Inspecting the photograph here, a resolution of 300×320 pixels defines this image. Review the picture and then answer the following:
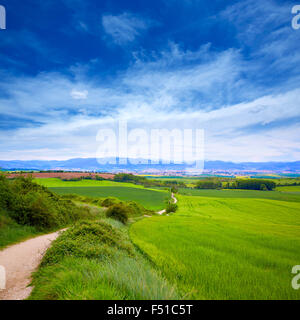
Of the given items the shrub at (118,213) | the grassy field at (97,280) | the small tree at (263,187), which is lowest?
Result: the small tree at (263,187)

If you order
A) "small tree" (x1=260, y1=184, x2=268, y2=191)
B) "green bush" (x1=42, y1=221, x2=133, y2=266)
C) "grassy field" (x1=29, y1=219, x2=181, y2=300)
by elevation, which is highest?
"grassy field" (x1=29, y1=219, x2=181, y2=300)

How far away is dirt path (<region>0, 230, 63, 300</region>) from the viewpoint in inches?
171

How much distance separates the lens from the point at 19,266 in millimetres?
5914

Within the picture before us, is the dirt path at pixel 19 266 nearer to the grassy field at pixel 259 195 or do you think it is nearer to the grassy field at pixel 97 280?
the grassy field at pixel 97 280

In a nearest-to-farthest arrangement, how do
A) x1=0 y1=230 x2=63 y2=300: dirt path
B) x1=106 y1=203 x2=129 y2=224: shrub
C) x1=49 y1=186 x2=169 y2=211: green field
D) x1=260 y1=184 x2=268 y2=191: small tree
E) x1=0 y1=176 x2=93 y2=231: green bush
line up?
x1=0 y1=230 x2=63 y2=300: dirt path
x1=0 y1=176 x2=93 y2=231: green bush
x1=106 y1=203 x2=129 y2=224: shrub
x1=49 y1=186 x2=169 y2=211: green field
x1=260 y1=184 x2=268 y2=191: small tree

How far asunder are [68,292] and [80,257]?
225 centimetres

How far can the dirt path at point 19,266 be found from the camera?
4348 mm

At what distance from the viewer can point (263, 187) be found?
70062 millimetres

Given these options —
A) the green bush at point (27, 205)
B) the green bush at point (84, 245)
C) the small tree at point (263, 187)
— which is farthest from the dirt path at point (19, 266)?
the small tree at point (263, 187)

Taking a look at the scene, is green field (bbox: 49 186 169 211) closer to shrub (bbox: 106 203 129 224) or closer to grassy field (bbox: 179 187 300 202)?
grassy field (bbox: 179 187 300 202)

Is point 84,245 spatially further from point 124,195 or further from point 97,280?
point 124,195

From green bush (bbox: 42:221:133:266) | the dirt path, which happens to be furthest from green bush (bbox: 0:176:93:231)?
green bush (bbox: 42:221:133:266)

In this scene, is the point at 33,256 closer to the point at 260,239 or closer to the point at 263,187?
the point at 260,239
